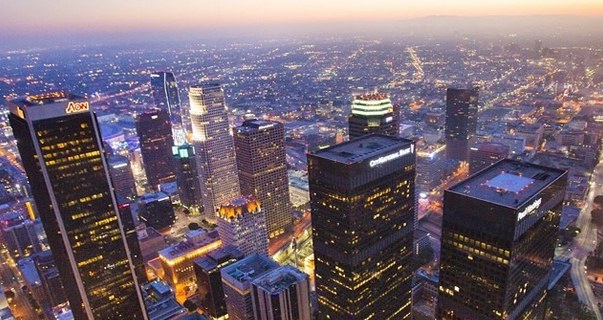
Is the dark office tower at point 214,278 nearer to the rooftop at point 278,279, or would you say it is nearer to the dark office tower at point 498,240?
the rooftop at point 278,279

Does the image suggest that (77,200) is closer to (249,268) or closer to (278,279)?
(249,268)

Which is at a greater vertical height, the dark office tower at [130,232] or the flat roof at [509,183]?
the flat roof at [509,183]

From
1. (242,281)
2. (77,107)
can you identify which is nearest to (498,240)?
(242,281)

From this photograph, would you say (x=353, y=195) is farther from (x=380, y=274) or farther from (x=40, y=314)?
(x=40, y=314)

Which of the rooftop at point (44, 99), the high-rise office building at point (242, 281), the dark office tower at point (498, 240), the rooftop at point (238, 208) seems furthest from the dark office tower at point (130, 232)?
the dark office tower at point (498, 240)

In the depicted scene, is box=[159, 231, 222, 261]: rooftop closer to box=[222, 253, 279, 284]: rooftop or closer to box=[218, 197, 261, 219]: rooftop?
box=[218, 197, 261, 219]: rooftop

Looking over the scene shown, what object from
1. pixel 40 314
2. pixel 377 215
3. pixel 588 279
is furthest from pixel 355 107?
pixel 40 314
